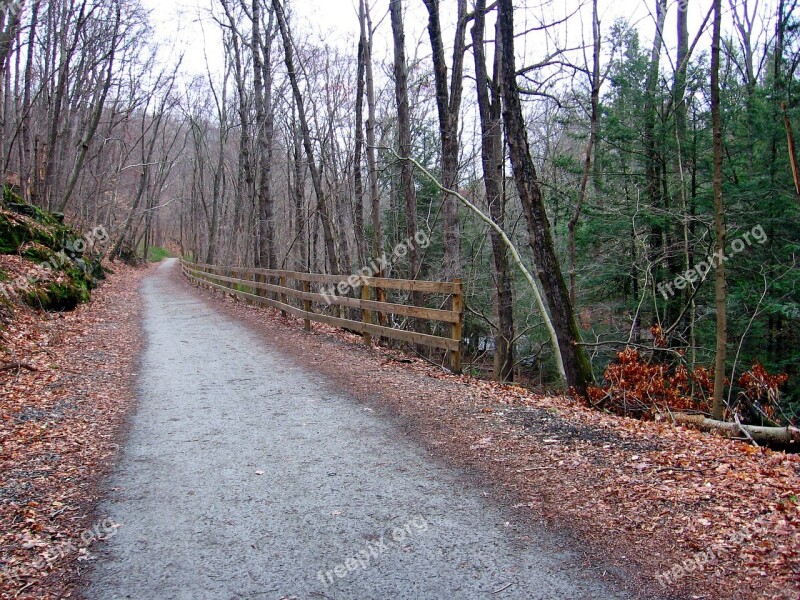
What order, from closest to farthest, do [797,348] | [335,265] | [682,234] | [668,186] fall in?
[797,348]
[682,234]
[668,186]
[335,265]

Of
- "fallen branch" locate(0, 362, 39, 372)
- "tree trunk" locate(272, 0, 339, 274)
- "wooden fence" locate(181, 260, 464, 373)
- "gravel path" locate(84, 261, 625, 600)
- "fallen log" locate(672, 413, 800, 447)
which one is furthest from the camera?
"tree trunk" locate(272, 0, 339, 274)

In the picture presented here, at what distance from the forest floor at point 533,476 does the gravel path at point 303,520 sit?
0.17m

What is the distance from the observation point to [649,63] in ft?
42.8

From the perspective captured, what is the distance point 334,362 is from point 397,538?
17.0 feet

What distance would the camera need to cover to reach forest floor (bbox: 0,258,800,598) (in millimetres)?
2799

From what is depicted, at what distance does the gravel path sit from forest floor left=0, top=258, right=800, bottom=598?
0.56 feet

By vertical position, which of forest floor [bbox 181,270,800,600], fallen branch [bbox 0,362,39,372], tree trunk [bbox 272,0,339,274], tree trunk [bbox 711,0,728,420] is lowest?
forest floor [bbox 181,270,800,600]

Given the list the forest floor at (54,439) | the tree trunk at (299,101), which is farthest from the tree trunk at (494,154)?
the forest floor at (54,439)

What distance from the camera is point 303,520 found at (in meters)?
3.37

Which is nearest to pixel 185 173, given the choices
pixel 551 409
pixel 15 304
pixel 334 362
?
pixel 15 304

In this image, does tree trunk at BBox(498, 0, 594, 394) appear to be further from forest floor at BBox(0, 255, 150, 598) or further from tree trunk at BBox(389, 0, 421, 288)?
forest floor at BBox(0, 255, 150, 598)

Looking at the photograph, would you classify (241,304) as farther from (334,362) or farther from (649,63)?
(649,63)

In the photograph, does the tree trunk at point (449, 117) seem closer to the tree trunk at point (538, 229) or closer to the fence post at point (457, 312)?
the tree trunk at point (538, 229)

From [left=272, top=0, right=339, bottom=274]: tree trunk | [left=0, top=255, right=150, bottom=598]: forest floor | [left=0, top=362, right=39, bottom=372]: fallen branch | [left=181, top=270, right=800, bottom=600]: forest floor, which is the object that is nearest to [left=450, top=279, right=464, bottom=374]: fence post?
[left=181, top=270, right=800, bottom=600]: forest floor
